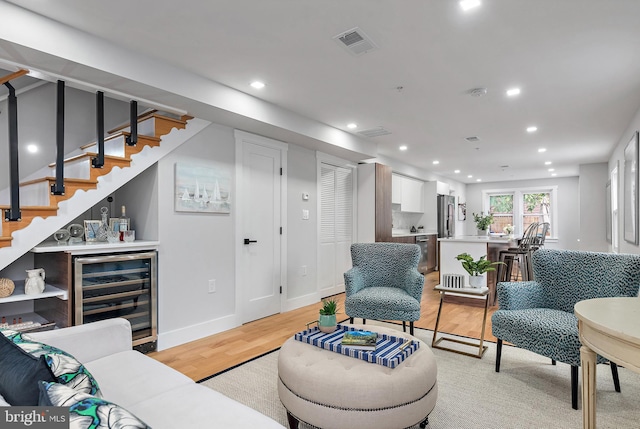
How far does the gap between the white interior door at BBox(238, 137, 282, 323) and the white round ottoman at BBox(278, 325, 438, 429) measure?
230cm

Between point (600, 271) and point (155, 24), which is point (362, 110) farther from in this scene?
point (600, 271)

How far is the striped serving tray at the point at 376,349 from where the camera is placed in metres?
1.84

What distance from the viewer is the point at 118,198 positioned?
3.72 metres

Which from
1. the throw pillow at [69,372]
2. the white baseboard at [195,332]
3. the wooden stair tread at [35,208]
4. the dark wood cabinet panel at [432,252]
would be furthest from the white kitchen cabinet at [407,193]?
the throw pillow at [69,372]

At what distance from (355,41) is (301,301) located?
3.39 m

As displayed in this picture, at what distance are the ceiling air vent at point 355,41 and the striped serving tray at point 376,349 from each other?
6.62 feet

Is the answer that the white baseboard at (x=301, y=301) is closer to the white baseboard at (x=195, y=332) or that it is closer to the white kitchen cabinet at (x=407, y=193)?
the white baseboard at (x=195, y=332)

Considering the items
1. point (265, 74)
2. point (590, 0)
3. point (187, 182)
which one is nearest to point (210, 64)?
point (265, 74)

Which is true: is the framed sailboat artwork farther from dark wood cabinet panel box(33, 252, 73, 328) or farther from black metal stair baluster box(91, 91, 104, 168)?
dark wood cabinet panel box(33, 252, 73, 328)

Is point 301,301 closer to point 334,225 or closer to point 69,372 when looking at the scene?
point 334,225

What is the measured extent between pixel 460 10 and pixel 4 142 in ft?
12.2

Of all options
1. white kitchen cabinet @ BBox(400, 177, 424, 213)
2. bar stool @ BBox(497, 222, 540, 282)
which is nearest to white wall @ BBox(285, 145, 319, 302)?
bar stool @ BBox(497, 222, 540, 282)

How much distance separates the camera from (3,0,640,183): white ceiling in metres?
2.12

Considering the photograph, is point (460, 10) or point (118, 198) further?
point (118, 198)
